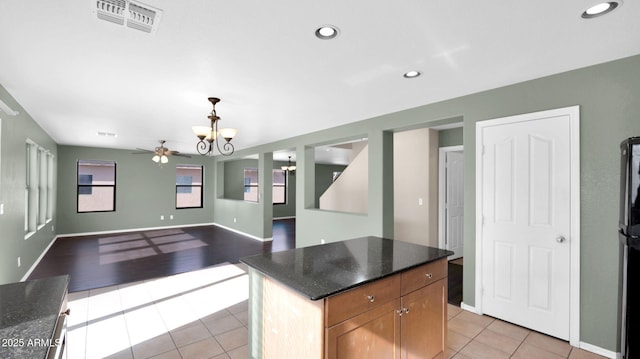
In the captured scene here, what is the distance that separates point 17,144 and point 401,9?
4745 millimetres

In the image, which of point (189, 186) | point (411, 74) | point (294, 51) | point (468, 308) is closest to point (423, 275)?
point (468, 308)

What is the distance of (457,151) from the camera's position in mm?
5398

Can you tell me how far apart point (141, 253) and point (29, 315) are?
536 centimetres

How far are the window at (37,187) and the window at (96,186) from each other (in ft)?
A: 3.46

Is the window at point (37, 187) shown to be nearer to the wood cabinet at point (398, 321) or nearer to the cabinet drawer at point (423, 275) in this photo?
the wood cabinet at point (398, 321)

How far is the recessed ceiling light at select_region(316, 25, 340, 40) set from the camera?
6.20ft

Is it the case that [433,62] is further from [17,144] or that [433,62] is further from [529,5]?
[17,144]

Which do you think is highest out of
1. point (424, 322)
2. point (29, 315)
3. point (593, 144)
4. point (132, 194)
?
point (593, 144)

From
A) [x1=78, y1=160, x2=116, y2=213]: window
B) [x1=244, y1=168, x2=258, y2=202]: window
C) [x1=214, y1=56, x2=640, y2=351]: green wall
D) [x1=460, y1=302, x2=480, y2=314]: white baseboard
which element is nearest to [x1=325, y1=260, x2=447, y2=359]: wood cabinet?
[x1=460, y1=302, x2=480, y2=314]: white baseboard

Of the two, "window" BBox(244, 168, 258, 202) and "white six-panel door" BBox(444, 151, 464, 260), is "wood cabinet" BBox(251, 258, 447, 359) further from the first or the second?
"window" BBox(244, 168, 258, 202)

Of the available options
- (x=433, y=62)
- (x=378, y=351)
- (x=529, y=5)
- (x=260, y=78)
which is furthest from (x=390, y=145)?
(x=378, y=351)

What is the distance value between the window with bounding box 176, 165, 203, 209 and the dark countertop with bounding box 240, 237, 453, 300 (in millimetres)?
8506

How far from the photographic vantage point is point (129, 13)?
1703mm

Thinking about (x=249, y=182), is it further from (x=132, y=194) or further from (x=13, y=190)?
(x=13, y=190)
